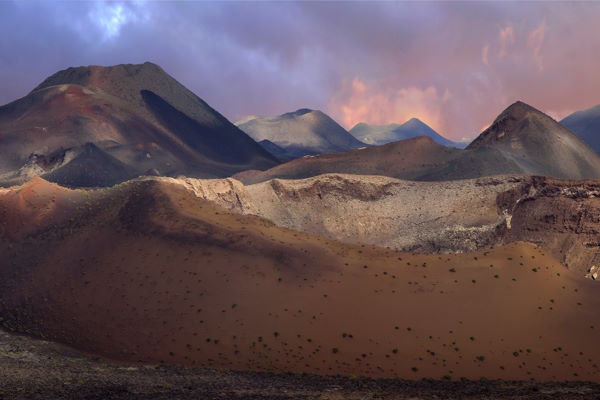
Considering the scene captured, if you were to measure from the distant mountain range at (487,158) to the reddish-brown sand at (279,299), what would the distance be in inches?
1760

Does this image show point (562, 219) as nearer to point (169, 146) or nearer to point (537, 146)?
point (537, 146)

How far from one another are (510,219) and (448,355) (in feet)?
127

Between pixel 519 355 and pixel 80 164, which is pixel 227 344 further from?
pixel 80 164

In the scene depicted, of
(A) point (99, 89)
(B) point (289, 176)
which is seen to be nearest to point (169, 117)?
(A) point (99, 89)

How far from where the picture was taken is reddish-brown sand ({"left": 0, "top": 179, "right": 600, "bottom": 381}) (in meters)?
26.8

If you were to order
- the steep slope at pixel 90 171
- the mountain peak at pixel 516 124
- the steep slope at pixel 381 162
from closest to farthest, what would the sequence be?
the steep slope at pixel 381 162
the steep slope at pixel 90 171
the mountain peak at pixel 516 124

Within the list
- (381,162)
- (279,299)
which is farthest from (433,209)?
(279,299)

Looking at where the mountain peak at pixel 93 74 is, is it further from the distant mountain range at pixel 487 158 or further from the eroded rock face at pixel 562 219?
the eroded rock face at pixel 562 219

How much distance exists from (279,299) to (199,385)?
30.4 ft

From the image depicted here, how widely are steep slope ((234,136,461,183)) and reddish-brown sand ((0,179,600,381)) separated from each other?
45762 mm

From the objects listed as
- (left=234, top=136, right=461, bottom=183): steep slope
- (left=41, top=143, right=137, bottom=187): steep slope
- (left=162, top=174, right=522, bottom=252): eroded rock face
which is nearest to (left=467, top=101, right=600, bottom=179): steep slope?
(left=234, top=136, right=461, bottom=183): steep slope

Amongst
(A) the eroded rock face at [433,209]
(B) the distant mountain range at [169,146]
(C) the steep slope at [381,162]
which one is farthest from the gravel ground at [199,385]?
(C) the steep slope at [381,162]

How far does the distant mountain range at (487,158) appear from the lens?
7962 cm

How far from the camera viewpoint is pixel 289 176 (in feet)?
280
